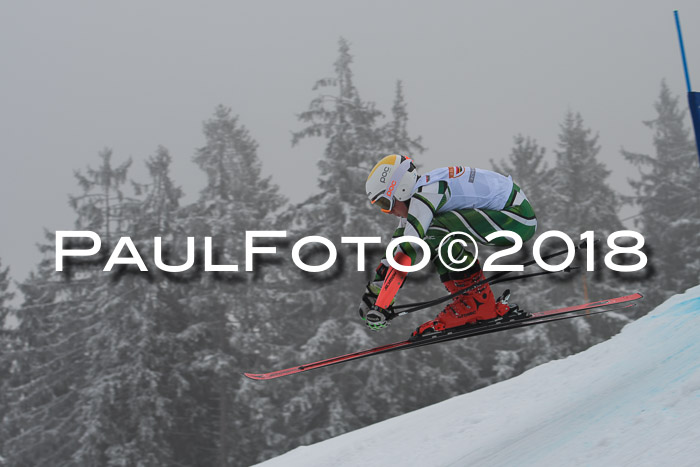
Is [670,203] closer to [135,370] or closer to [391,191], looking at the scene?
[135,370]

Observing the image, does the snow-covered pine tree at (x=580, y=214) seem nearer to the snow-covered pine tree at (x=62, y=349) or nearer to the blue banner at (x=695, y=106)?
the snow-covered pine tree at (x=62, y=349)

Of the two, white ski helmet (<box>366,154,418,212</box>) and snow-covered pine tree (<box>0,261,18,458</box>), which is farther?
snow-covered pine tree (<box>0,261,18,458</box>)

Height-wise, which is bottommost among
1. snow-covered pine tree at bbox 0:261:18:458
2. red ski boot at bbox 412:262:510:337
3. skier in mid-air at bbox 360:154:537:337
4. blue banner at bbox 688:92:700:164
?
snow-covered pine tree at bbox 0:261:18:458

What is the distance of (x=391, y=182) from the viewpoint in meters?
5.38

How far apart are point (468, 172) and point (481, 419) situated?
2.68 m

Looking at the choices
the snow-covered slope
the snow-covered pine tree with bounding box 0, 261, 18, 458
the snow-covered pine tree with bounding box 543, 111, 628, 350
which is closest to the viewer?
the snow-covered slope

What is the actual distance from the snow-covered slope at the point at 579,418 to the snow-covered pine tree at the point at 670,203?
21.6 m

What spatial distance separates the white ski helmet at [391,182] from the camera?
5.38 metres

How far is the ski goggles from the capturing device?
538cm

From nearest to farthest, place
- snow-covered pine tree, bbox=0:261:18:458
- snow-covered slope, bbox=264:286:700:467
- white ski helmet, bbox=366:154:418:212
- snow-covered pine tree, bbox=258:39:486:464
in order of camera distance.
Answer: snow-covered slope, bbox=264:286:700:467
white ski helmet, bbox=366:154:418:212
snow-covered pine tree, bbox=258:39:486:464
snow-covered pine tree, bbox=0:261:18:458

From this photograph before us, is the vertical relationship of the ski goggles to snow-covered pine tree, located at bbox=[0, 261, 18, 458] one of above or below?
above

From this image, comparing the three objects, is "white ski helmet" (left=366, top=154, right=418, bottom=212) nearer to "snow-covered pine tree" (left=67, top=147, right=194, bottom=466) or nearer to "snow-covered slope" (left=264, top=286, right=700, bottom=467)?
"snow-covered slope" (left=264, top=286, right=700, bottom=467)

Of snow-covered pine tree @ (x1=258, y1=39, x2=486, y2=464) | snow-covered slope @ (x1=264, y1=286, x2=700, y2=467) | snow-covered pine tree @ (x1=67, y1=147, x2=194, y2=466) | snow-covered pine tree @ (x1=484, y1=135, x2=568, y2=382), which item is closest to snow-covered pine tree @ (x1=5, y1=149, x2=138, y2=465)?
snow-covered pine tree @ (x1=67, y1=147, x2=194, y2=466)

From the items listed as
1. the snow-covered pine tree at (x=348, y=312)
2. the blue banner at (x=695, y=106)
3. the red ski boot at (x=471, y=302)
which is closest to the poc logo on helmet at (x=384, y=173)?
the red ski boot at (x=471, y=302)
